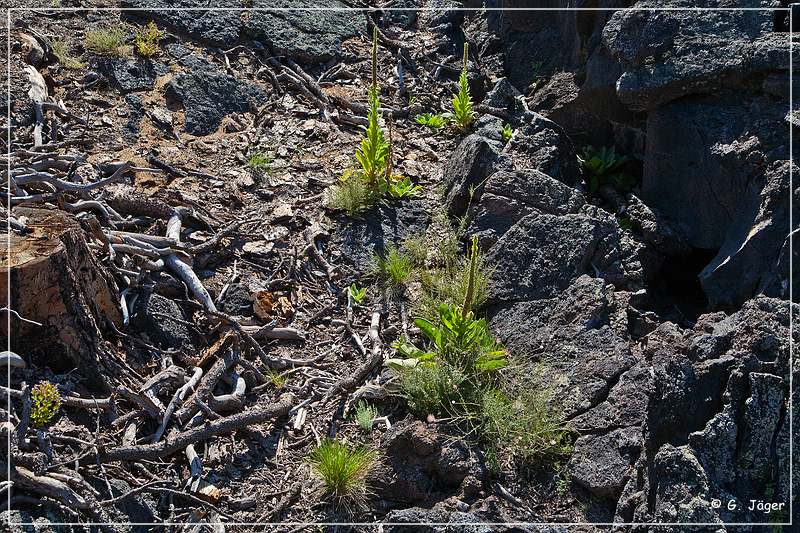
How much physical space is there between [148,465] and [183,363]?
0.81 meters

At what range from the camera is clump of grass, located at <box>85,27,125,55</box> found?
7.60 metres

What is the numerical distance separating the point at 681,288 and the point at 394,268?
2110 mm

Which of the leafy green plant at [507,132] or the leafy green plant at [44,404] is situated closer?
the leafy green plant at [44,404]

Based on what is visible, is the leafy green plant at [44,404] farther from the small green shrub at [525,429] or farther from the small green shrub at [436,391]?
the small green shrub at [525,429]

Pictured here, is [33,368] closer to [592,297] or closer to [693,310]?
[592,297]

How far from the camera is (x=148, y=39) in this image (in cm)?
786

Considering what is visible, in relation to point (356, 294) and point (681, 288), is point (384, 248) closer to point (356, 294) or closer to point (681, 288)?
point (356, 294)

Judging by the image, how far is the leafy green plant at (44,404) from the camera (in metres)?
4.36

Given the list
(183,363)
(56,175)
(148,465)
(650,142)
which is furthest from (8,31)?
(650,142)

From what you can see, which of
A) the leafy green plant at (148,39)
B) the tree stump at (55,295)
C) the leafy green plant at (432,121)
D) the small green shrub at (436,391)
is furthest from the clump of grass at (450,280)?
the leafy green plant at (148,39)

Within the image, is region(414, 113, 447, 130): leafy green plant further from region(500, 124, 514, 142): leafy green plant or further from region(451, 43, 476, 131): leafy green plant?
region(500, 124, 514, 142): leafy green plant

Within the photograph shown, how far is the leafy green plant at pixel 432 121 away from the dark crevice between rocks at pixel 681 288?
250 cm

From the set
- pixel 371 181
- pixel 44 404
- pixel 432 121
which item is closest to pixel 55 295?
pixel 44 404

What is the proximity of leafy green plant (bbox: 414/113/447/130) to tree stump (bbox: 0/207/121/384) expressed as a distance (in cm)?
371
